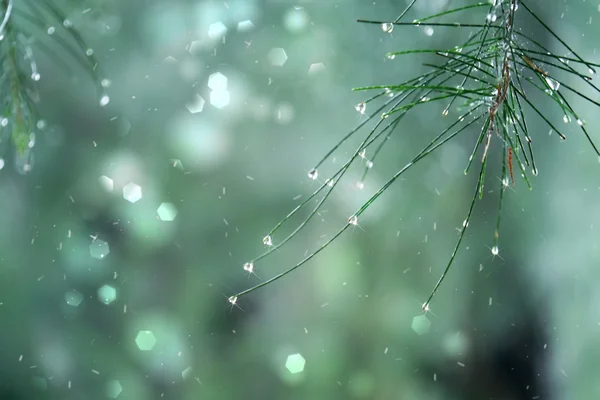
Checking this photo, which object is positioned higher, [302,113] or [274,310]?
[302,113]

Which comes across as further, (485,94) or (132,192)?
(132,192)

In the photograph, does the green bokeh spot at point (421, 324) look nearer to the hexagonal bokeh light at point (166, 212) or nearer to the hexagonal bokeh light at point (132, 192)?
the hexagonal bokeh light at point (166, 212)

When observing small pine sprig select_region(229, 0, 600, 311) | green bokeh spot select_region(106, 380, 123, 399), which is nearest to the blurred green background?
green bokeh spot select_region(106, 380, 123, 399)

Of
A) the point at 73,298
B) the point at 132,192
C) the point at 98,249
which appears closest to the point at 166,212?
the point at 132,192

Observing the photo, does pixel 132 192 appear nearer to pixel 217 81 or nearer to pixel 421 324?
pixel 217 81

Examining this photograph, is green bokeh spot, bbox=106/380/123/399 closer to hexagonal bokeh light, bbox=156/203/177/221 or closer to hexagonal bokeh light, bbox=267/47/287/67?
hexagonal bokeh light, bbox=156/203/177/221

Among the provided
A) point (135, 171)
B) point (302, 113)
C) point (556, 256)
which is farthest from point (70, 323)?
point (556, 256)

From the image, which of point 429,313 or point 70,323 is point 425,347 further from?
point 70,323
